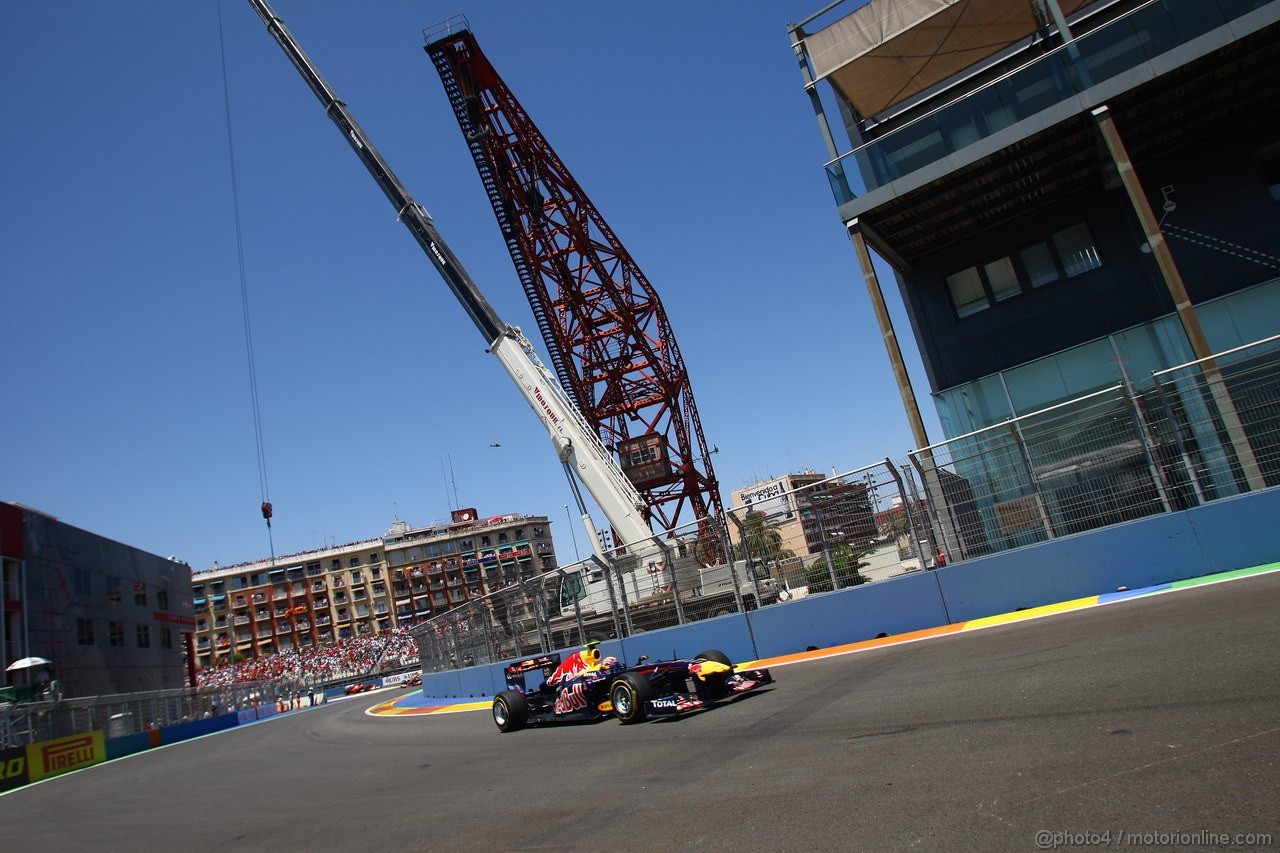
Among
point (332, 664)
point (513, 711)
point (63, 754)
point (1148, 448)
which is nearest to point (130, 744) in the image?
point (63, 754)

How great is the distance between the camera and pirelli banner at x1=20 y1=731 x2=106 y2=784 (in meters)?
18.8

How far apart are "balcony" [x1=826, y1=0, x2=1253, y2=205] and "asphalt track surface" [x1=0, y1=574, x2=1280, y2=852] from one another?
30.1 feet

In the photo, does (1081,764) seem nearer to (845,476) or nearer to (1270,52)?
(845,476)

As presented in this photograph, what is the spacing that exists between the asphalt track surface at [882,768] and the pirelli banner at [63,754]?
11973mm

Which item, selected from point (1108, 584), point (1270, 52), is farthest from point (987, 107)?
point (1108, 584)

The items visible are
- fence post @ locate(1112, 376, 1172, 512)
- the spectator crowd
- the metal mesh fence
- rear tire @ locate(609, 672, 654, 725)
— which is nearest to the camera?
rear tire @ locate(609, 672, 654, 725)

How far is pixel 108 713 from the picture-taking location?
2450 cm

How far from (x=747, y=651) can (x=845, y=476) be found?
131 inches

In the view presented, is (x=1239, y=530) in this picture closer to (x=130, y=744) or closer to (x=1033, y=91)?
(x=1033, y=91)

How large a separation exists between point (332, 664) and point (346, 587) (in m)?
27.5

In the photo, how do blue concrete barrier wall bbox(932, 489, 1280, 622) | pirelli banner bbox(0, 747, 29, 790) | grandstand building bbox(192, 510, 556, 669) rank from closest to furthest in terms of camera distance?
blue concrete barrier wall bbox(932, 489, 1280, 622) < pirelli banner bbox(0, 747, 29, 790) < grandstand building bbox(192, 510, 556, 669)

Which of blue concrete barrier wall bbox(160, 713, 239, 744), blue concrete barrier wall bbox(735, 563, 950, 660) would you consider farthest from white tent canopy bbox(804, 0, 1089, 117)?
blue concrete barrier wall bbox(160, 713, 239, 744)

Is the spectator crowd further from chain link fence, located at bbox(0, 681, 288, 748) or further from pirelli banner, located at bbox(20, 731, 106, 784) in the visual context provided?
pirelli banner, located at bbox(20, 731, 106, 784)

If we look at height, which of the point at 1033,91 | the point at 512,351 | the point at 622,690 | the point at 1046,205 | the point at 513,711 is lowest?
the point at 513,711
